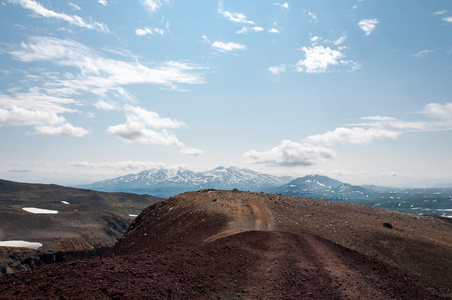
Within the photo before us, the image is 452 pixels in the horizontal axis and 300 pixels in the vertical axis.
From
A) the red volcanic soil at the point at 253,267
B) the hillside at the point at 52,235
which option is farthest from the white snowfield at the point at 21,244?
the red volcanic soil at the point at 253,267

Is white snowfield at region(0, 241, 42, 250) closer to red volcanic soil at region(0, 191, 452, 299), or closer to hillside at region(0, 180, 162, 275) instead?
hillside at region(0, 180, 162, 275)

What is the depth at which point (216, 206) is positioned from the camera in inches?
1258

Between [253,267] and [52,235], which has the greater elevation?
[253,267]

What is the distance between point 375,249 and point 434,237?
11.0 m

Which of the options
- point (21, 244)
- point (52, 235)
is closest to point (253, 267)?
point (21, 244)

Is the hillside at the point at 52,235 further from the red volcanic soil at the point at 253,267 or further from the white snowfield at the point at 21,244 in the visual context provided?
the red volcanic soil at the point at 253,267

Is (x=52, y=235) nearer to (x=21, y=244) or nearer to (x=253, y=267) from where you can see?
(x=21, y=244)

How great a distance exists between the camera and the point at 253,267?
15227 mm

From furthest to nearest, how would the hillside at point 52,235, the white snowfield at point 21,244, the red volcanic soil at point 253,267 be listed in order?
the white snowfield at point 21,244, the hillside at point 52,235, the red volcanic soil at point 253,267

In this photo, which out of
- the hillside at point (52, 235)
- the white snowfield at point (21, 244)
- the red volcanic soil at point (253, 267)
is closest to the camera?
the red volcanic soil at point (253, 267)

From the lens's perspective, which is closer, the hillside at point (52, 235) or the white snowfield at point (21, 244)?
the hillside at point (52, 235)

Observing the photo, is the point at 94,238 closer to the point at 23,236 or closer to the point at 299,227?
the point at 23,236

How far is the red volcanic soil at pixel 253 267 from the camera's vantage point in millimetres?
10562

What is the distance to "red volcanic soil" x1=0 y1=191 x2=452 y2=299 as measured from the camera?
416 inches
